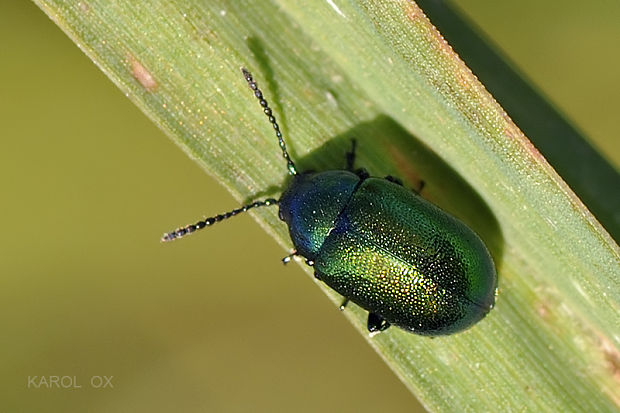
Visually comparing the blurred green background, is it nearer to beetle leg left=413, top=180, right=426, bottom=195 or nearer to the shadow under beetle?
the shadow under beetle

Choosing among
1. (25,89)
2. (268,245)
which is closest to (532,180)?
(268,245)

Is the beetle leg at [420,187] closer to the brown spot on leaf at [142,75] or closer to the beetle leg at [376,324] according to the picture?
the beetle leg at [376,324]

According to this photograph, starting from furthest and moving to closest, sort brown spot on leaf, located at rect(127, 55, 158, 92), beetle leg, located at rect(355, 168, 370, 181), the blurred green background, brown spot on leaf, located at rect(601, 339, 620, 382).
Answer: the blurred green background → beetle leg, located at rect(355, 168, 370, 181) → brown spot on leaf, located at rect(601, 339, 620, 382) → brown spot on leaf, located at rect(127, 55, 158, 92)

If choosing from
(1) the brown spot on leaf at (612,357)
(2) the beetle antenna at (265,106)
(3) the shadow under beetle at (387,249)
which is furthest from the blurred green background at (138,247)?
(1) the brown spot on leaf at (612,357)

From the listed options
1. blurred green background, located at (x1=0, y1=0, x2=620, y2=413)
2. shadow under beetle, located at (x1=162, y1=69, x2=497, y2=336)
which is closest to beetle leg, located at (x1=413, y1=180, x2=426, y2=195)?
shadow under beetle, located at (x1=162, y1=69, x2=497, y2=336)

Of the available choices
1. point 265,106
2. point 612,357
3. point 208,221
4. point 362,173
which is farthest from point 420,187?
point 612,357

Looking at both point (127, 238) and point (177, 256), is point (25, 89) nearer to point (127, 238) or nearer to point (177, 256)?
point (127, 238)

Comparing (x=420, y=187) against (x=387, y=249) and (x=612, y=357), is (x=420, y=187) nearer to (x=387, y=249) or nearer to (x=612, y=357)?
(x=387, y=249)
